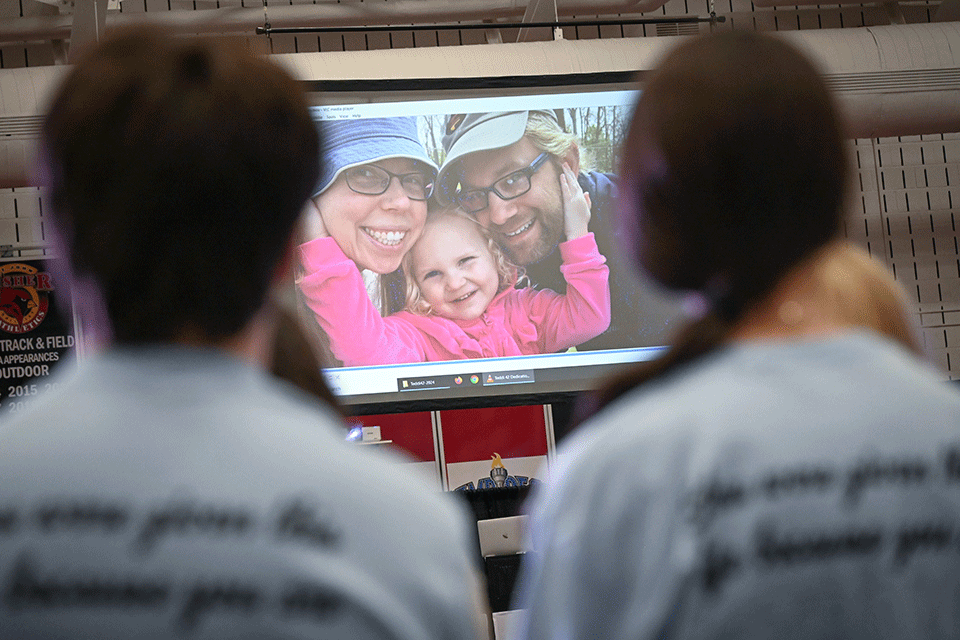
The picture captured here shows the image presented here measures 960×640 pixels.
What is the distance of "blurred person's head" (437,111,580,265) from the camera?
11.4ft

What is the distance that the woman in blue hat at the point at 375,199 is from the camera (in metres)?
3.39

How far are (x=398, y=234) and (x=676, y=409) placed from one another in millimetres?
2720

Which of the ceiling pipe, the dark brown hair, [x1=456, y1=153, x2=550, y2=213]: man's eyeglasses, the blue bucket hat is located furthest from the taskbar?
the ceiling pipe

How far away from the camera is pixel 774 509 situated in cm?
76

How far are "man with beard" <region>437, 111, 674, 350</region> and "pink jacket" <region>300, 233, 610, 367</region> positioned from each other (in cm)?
5

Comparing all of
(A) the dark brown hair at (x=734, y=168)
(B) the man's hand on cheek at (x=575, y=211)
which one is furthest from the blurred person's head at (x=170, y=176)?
(B) the man's hand on cheek at (x=575, y=211)

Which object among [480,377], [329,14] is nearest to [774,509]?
[480,377]

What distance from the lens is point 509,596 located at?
3010mm

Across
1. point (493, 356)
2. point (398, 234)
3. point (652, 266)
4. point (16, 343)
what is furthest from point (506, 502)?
point (16, 343)

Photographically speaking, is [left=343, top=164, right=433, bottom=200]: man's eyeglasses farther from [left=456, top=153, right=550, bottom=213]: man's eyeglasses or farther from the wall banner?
the wall banner

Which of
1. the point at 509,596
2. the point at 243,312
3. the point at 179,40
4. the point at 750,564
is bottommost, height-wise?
the point at 509,596

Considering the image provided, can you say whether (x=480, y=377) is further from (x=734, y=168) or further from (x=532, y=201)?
(x=734, y=168)

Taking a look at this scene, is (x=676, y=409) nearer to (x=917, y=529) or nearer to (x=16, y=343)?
(x=917, y=529)

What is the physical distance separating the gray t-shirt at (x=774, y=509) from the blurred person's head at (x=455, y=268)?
8.65 ft
